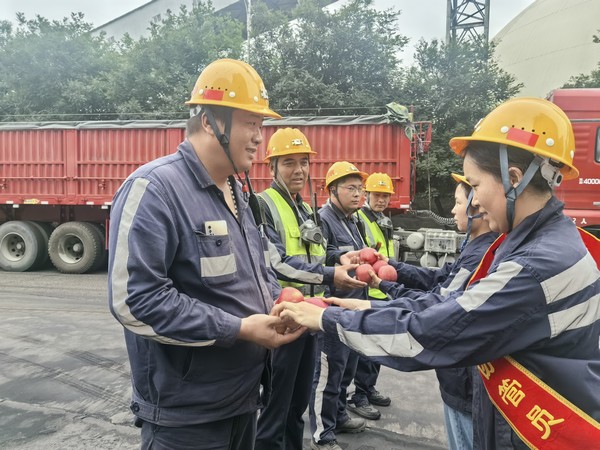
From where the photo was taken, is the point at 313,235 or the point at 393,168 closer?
the point at 313,235

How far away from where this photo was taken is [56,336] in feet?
18.4

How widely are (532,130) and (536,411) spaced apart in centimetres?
92

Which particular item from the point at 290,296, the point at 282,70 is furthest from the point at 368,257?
the point at 282,70

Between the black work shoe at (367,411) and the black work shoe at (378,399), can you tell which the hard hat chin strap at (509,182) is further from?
the black work shoe at (378,399)

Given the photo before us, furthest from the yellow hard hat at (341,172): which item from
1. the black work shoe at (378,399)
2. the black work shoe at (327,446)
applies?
the black work shoe at (327,446)

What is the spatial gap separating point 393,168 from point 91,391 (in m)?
6.95

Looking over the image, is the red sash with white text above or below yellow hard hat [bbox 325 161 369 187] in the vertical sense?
below

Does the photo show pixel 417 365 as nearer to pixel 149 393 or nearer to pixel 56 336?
pixel 149 393

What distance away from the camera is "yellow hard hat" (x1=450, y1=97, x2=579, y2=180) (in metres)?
1.57

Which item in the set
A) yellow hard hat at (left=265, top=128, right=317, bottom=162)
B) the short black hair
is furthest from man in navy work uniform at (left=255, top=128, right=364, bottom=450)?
the short black hair

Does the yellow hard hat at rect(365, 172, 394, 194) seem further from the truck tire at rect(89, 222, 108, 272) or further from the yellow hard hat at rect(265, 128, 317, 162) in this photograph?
the truck tire at rect(89, 222, 108, 272)

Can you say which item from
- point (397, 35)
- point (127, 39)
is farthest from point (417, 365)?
point (127, 39)

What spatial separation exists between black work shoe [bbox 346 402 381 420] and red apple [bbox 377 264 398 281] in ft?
4.10

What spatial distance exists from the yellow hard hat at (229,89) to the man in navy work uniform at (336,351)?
2049 mm
